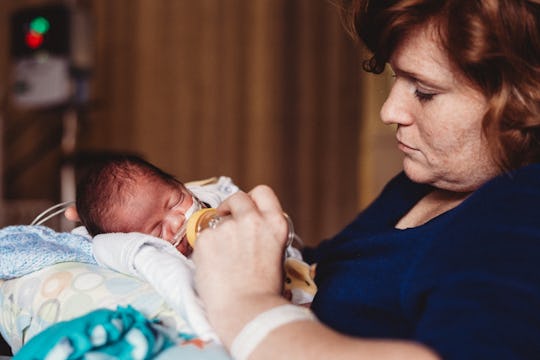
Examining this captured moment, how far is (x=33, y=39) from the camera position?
3891 mm

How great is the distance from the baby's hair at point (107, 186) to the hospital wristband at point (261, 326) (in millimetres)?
653

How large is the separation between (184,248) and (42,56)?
3028mm

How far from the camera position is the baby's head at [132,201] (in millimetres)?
1266

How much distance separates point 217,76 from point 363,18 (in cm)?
359

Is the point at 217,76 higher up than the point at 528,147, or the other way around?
the point at 528,147

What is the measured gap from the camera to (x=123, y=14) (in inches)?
183

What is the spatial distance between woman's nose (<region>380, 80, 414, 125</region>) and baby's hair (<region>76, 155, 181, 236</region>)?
53 centimetres

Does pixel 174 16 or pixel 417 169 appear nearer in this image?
pixel 417 169

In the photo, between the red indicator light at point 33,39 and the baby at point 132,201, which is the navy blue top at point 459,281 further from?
the red indicator light at point 33,39

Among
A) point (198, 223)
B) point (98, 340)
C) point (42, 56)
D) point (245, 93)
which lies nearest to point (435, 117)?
point (198, 223)

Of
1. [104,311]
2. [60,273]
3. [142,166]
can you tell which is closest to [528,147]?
[104,311]

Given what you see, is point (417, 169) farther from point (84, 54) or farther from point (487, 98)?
point (84, 54)

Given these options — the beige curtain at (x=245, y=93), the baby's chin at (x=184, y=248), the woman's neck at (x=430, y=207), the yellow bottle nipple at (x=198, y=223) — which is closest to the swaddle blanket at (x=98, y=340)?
the yellow bottle nipple at (x=198, y=223)

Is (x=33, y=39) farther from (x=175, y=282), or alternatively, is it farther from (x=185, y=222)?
(x=175, y=282)
